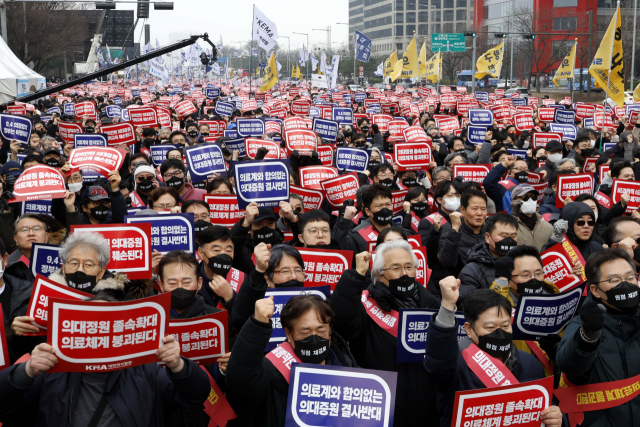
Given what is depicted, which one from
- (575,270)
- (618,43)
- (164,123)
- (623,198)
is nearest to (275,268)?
(575,270)

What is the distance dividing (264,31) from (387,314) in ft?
65.1

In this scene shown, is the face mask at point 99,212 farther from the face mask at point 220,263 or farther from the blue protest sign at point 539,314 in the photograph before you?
the blue protest sign at point 539,314

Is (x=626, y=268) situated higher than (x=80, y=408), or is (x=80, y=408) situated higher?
(x=626, y=268)

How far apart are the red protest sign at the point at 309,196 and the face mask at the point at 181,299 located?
341 cm

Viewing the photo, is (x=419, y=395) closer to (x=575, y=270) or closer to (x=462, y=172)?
(x=575, y=270)

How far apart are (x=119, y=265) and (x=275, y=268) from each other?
1175mm

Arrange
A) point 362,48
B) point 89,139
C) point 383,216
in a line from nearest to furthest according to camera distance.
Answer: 1. point 383,216
2. point 89,139
3. point 362,48

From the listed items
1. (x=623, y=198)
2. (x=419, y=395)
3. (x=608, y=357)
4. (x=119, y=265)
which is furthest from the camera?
(x=623, y=198)

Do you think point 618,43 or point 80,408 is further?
point 618,43

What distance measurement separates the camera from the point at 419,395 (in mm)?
4117

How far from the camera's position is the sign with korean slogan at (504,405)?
3246mm

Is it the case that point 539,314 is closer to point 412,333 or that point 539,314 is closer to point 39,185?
point 412,333

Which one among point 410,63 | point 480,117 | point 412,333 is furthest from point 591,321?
point 410,63

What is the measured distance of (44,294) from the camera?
3.91m
